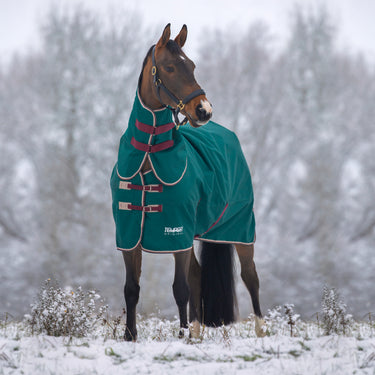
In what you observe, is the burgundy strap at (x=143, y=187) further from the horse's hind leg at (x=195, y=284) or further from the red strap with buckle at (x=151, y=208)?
the horse's hind leg at (x=195, y=284)

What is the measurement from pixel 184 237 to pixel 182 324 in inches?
28.6

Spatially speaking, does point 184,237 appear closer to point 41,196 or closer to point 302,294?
point 41,196

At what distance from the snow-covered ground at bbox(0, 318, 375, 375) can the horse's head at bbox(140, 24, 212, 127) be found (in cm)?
165

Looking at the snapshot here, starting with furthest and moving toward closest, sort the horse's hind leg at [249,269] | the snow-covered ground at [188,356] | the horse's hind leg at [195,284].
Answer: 1. the horse's hind leg at [249,269]
2. the horse's hind leg at [195,284]
3. the snow-covered ground at [188,356]

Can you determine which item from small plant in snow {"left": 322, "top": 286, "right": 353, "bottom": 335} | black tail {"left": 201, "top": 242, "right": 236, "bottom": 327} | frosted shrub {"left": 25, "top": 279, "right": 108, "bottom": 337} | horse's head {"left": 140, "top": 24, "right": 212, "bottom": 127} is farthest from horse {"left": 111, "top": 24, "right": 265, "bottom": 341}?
small plant in snow {"left": 322, "top": 286, "right": 353, "bottom": 335}

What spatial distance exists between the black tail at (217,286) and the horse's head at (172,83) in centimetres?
186

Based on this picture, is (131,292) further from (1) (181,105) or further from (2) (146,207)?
(1) (181,105)

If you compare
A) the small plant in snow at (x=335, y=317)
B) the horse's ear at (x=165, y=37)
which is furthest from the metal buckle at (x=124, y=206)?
the small plant in snow at (x=335, y=317)

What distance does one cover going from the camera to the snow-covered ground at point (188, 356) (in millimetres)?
2875

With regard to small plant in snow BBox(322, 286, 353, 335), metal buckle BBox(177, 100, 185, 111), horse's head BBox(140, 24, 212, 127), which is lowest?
small plant in snow BBox(322, 286, 353, 335)

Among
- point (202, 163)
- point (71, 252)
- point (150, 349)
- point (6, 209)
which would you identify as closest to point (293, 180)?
point (71, 252)

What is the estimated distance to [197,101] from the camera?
345cm

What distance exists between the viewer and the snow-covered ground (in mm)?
2875

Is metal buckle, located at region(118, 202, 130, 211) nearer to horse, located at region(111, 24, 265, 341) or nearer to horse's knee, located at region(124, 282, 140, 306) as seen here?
horse, located at region(111, 24, 265, 341)
